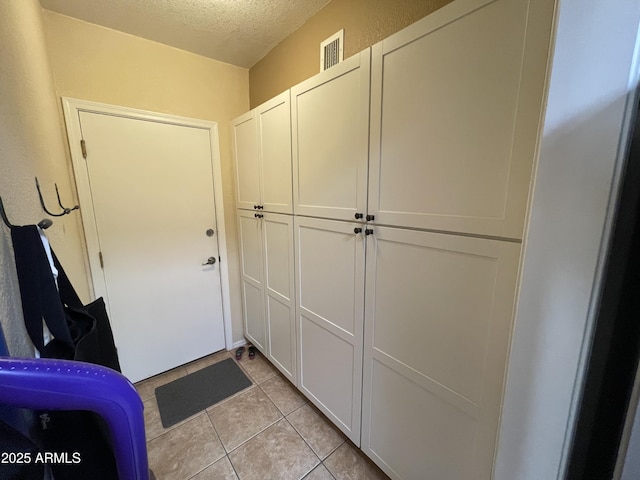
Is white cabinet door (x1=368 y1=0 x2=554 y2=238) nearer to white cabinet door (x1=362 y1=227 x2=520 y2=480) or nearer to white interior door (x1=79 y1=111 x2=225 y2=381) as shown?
white cabinet door (x1=362 y1=227 x2=520 y2=480)

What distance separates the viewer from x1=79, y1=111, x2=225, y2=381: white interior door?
1845mm

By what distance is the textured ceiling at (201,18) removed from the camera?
4.98 ft

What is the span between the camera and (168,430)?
66.2 inches

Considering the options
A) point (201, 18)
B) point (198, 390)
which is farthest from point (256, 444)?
point (201, 18)

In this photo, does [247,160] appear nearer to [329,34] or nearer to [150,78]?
[150,78]

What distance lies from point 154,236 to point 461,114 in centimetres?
219

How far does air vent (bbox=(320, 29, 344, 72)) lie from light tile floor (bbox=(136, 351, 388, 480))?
2.28 meters

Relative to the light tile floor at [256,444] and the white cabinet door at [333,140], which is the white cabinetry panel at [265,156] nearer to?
the white cabinet door at [333,140]

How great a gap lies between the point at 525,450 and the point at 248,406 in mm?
1758

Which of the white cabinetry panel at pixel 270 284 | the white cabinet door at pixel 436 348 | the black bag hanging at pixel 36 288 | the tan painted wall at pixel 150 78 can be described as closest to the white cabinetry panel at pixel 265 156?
the white cabinetry panel at pixel 270 284

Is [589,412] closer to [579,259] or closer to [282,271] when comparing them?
[579,259]

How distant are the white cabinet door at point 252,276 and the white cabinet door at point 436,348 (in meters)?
1.11

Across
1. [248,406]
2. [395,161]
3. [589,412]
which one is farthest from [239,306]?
[589,412]

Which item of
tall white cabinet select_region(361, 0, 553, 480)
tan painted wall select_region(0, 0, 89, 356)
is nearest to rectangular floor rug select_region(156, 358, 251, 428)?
tan painted wall select_region(0, 0, 89, 356)
